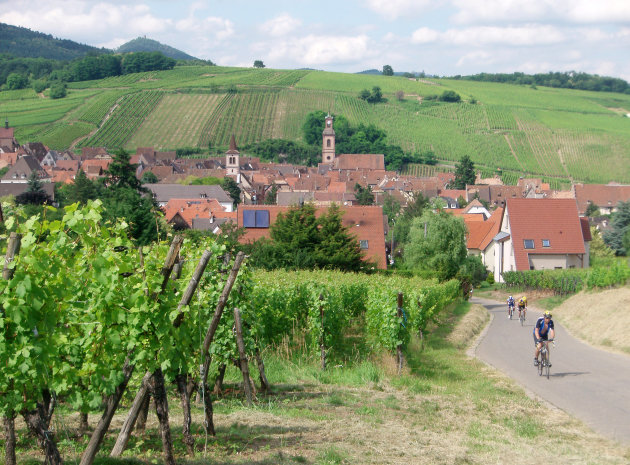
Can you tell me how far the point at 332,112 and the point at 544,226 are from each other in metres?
115

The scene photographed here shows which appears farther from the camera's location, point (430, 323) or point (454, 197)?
point (454, 197)

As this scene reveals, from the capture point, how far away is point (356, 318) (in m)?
26.5

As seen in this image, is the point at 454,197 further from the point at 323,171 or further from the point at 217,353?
the point at 217,353

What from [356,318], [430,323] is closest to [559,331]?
[430,323]

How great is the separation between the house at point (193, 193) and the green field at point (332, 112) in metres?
42.3

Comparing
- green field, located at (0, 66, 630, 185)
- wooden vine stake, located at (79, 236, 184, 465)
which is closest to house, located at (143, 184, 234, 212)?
green field, located at (0, 66, 630, 185)

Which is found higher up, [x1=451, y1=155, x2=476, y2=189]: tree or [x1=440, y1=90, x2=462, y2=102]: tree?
[x1=440, y1=90, x2=462, y2=102]: tree

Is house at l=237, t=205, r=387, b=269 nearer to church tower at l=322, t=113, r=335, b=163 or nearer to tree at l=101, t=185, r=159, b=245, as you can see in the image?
tree at l=101, t=185, r=159, b=245

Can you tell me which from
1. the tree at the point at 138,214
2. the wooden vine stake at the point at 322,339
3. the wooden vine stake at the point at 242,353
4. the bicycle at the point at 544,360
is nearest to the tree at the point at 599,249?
the tree at the point at 138,214

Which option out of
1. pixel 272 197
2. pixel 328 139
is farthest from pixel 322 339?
pixel 328 139

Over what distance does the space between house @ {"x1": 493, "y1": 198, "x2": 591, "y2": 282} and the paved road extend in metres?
28.0

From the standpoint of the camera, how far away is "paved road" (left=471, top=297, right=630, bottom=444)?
43.4 ft

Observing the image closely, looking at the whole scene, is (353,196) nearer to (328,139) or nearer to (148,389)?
(328,139)

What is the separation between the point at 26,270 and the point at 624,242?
68.3m
